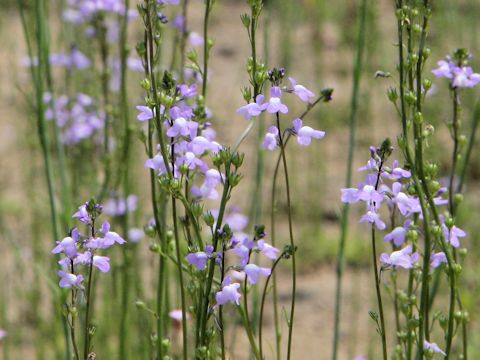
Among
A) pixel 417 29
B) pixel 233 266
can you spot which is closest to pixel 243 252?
pixel 233 266

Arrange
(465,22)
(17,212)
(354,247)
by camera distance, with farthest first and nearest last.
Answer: (465,22) → (17,212) → (354,247)

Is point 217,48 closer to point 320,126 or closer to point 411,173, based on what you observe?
point 320,126

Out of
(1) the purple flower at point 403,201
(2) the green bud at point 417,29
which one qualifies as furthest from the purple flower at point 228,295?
(2) the green bud at point 417,29

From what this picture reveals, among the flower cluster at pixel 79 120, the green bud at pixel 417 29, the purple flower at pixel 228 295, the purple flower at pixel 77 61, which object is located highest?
the purple flower at pixel 77 61

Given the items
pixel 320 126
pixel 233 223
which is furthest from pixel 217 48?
pixel 233 223

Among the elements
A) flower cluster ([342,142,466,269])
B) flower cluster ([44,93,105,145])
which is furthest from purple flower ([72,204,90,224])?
flower cluster ([44,93,105,145])

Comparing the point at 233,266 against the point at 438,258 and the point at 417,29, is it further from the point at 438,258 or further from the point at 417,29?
the point at 417,29

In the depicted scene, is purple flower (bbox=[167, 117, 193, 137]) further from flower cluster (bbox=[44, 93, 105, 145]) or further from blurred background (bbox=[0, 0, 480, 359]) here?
flower cluster (bbox=[44, 93, 105, 145])

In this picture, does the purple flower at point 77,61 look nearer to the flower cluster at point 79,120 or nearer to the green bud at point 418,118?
the flower cluster at point 79,120
